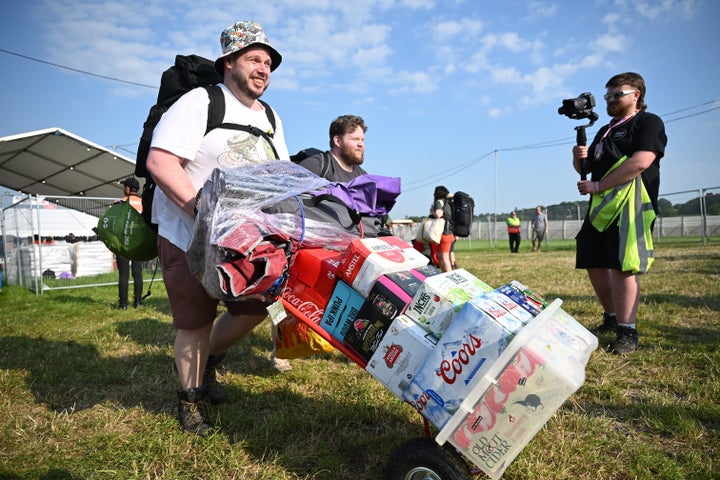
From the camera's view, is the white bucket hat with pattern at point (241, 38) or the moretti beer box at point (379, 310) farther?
the white bucket hat with pattern at point (241, 38)

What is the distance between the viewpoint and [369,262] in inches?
70.4

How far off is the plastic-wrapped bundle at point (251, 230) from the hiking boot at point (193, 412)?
87 centimetres

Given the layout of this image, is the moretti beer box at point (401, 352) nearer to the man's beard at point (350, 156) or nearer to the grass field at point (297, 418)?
the grass field at point (297, 418)

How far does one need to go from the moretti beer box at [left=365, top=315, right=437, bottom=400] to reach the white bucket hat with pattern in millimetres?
1604

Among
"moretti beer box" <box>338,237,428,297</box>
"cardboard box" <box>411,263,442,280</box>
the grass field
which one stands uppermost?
"moretti beer box" <box>338,237,428,297</box>

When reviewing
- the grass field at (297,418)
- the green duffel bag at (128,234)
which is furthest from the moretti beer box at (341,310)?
the green duffel bag at (128,234)

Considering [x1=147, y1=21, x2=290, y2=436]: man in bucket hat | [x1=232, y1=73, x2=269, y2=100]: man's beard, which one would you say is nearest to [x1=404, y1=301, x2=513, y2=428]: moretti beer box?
[x1=147, y1=21, x2=290, y2=436]: man in bucket hat

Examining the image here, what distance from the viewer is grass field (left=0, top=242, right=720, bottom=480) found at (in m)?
2.05

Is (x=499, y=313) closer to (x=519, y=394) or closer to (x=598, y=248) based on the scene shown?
(x=519, y=394)

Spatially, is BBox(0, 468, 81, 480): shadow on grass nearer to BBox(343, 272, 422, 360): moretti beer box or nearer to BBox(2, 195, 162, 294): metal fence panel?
BBox(343, 272, 422, 360): moretti beer box

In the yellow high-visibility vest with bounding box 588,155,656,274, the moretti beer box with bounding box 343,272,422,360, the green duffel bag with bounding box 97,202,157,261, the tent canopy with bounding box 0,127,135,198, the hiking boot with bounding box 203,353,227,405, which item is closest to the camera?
the moretti beer box with bounding box 343,272,422,360

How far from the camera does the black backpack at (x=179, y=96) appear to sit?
228cm

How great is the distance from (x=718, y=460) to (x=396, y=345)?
163 cm

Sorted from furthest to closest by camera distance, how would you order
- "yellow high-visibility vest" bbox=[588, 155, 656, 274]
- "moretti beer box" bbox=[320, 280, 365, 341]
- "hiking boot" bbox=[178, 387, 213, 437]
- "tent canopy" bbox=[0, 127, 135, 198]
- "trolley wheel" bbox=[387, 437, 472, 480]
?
"tent canopy" bbox=[0, 127, 135, 198]
"yellow high-visibility vest" bbox=[588, 155, 656, 274]
"hiking boot" bbox=[178, 387, 213, 437]
"moretti beer box" bbox=[320, 280, 365, 341]
"trolley wheel" bbox=[387, 437, 472, 480]
